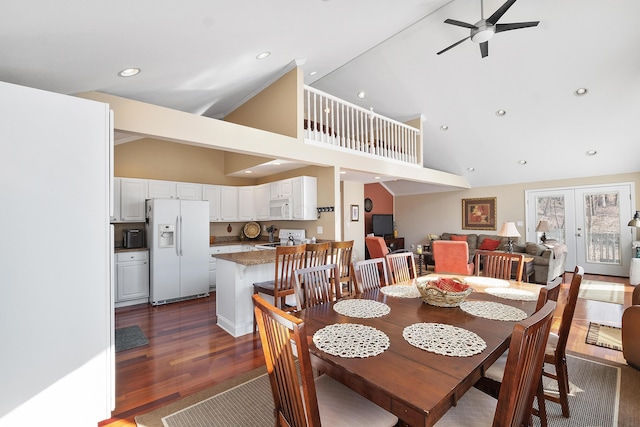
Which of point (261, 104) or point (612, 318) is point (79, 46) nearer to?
point (261, 104)

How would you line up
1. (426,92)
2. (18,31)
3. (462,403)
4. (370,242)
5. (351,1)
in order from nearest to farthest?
(462,403) → (18,31) → (351,1) → (426,92) → (370,242)

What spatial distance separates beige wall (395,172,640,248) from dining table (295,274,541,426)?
254 inches

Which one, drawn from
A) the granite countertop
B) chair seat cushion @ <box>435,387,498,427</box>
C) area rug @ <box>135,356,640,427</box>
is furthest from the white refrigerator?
chair seat cushion @ <box>435,387,498,427</box>

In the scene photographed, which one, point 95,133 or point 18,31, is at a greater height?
point 18,31

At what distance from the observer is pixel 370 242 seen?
20.7 feet

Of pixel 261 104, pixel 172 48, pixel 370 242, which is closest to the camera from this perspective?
pixel 172 48

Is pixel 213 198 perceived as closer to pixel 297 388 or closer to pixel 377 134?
pixel 377 134

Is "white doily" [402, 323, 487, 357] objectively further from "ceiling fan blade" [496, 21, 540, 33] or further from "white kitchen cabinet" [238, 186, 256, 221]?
"white kitchen cabinet" [238, 186, 256, 221]

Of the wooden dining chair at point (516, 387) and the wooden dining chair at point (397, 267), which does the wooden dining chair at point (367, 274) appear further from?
the wooden dining chair at point (516, 387)

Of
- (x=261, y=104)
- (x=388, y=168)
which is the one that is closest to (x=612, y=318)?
(x=388, y=168)

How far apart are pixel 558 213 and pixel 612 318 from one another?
4095mm

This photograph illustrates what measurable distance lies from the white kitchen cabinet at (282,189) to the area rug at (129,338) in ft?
9.43

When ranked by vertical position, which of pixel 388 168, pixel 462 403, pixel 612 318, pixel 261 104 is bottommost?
pixel 612 318

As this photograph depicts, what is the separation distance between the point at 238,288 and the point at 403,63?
4.36 metres
